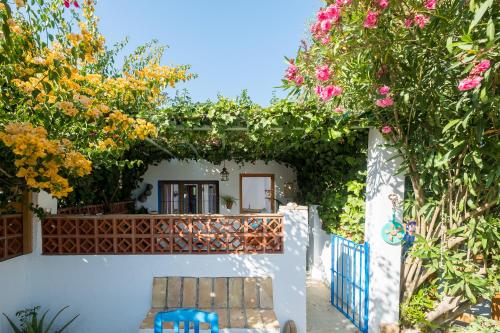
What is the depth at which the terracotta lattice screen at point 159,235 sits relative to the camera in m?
3.62

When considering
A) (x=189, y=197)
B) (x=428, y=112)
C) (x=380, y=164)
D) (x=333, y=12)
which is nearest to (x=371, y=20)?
(x=333, y=12)

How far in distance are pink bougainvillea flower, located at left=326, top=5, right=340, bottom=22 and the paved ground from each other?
4042mm

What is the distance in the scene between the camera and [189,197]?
7715mm

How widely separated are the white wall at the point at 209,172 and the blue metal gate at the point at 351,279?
2891 mm

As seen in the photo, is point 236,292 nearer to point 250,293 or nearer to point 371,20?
point 250,293

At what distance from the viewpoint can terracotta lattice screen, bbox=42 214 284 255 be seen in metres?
3.62

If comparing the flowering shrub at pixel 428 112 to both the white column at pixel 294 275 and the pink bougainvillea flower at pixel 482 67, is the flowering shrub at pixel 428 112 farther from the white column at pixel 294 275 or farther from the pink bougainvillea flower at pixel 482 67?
the white column at pixel 294 275

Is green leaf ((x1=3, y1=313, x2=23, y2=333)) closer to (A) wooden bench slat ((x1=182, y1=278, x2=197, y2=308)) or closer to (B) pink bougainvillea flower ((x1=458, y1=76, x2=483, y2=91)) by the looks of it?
(A) wooden bench slat ((x1=182, y1=278, x2=197, y2=308))

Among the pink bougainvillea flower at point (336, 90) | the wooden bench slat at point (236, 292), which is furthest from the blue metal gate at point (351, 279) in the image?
the pink bougainvillea flower at point (336, 90)

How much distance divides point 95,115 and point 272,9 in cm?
442

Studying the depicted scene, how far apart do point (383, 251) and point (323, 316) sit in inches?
59.5

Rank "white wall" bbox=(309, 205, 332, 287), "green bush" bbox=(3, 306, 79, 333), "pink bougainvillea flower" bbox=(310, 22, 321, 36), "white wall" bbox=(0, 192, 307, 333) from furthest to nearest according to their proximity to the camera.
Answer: "white wall" bbox=(309, 205, 332, 287), "white wall" bbox=(0, 192, 307, 333), "green bush" bbox=(3, 306, 79, 333), "pink bougainvillea flower" bbox=(310, 22, 321, 36)

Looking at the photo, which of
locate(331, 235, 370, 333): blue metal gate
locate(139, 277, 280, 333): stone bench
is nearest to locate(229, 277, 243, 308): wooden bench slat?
locate(139, 277, 280, 333): stone bench

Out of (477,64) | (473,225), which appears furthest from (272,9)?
(473,225)
